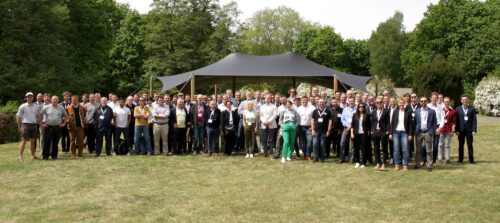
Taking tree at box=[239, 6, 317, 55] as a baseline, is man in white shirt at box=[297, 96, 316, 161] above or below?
below

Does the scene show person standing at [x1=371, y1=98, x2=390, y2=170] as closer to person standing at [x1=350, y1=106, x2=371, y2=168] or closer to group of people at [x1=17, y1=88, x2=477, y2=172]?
group of people at [x1=17, y1=88, x2=477, y2=172]

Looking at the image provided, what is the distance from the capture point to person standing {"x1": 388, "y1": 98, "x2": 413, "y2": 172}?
378 inches

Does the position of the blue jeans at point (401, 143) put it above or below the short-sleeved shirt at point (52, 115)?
below

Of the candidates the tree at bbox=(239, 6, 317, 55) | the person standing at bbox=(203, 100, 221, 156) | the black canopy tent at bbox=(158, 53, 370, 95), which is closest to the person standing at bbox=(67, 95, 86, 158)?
the person standing at bbox=(203, 100, 221, 156)

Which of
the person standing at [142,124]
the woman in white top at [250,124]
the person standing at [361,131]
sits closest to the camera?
the person standing at [361,131]

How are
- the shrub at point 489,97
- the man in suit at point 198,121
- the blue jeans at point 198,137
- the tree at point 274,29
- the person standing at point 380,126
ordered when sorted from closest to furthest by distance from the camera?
the person standing at point 380,126 < the man in suit at point 198,121 < the blue jeans at point 198,137 < the shrub at point 489,97 < the tree at point 274,29

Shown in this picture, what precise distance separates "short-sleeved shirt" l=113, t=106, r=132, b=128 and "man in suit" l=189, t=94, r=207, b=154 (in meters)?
1.58

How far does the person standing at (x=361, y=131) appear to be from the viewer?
33.0ft

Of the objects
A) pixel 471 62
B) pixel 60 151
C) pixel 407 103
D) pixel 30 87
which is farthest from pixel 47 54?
pixel 471 62

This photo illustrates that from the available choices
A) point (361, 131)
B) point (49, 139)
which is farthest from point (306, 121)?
point (49, 139)

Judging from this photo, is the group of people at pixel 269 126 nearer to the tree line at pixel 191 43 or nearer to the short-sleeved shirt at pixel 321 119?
the short-sleeved shirt at pixel 321 119

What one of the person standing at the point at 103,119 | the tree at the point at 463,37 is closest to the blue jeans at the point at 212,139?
the person standing at the point at 103,119

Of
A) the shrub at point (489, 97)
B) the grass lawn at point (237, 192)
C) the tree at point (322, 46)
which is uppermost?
the tree at point (322, 46)

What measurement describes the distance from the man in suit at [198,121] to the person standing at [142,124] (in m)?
1.09
